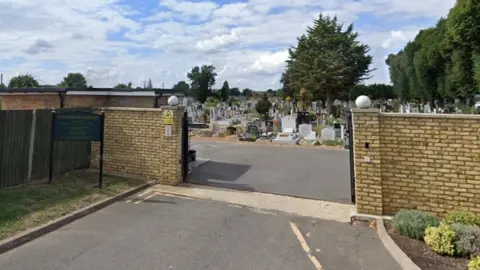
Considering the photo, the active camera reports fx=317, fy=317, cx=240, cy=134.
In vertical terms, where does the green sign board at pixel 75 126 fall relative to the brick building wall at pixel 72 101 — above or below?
below

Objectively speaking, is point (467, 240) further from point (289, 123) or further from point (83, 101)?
point (289, 123)

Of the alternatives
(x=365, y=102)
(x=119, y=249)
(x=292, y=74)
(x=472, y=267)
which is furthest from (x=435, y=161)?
(x=292, y=74)

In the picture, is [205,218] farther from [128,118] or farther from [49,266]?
[128,118]

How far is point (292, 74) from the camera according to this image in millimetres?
45062

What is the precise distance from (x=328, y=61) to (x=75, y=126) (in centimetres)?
3684

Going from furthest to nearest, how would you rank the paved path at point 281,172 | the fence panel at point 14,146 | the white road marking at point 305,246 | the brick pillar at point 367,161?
1. the paved path at point 281,172
2. the fence panel at point 14,146
3. the brick pillar at point 367,161
4. the white road marking at point 305,246

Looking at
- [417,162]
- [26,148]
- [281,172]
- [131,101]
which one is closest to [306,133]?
[281,172]

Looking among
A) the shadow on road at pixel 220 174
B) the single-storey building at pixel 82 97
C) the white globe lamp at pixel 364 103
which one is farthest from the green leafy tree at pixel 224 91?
the white globe lamp at pixel 364 103

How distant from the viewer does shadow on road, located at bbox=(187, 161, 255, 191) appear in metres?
8.96

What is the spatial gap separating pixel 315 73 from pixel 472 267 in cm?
3890

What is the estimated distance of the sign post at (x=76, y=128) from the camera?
25.7ft

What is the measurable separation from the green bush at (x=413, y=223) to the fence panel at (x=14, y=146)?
27.1 ft

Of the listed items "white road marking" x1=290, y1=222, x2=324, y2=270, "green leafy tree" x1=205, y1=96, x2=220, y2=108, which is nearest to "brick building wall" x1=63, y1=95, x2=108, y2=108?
"white road marking" x1=290, y1=222, x2=324, y2=270

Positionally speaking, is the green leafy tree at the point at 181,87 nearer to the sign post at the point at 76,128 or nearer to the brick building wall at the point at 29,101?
the brick building wall at the point at 29,101
